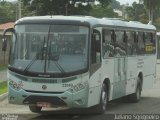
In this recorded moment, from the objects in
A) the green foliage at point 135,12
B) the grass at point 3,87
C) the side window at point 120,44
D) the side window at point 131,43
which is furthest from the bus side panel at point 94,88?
the green foliage at point 135,12

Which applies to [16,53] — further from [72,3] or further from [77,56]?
[72,3]

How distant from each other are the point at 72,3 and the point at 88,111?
30.5 meters

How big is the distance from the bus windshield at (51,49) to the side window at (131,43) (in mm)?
4553

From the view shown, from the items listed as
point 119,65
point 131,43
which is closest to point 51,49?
point 119,65

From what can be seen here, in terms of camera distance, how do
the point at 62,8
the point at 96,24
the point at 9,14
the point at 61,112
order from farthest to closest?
the point at 9,14
the point at 62,8
the point at 61,112
the point at 96,24

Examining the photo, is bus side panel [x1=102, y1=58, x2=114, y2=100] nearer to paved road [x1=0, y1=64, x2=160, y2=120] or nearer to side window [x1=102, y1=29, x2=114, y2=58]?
side window [x1=102, y1=29, x2=114, y2=58]

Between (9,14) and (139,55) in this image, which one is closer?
(139,55)

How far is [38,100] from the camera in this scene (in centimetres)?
1416

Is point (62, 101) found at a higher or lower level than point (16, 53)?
lower

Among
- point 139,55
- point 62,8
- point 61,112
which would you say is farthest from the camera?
point 62,8

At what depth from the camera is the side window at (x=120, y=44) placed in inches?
691

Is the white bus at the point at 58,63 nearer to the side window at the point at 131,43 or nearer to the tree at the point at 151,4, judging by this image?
the side window at the point at 131,43

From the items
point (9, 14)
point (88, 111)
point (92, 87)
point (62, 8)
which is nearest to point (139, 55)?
point (88, 111)

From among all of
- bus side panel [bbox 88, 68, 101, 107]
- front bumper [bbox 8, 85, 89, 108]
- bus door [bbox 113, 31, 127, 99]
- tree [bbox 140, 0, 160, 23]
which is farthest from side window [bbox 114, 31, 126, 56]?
tree [bbox 140, 0, 160, 23]
